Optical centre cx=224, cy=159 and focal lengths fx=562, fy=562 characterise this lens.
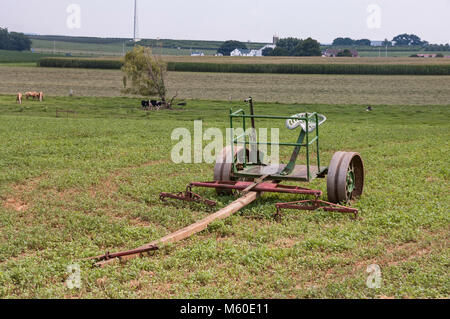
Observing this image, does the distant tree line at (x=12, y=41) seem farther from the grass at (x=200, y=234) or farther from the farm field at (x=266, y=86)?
the grass at (x=200, y=234)

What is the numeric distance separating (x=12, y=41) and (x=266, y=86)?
127 metres

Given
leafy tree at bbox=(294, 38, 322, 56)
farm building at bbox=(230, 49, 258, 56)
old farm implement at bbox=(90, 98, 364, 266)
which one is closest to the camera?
old farm implement at bbox=(90, 98, 364, 266)

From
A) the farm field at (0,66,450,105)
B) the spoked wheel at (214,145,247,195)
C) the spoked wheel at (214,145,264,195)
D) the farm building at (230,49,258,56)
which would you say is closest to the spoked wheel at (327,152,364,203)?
the spoked wheel at (214,145,264,195)

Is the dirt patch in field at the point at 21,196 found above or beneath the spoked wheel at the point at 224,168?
beneath

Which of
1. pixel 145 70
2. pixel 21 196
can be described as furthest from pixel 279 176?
pixel 145 70

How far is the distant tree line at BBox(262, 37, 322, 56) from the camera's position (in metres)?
148

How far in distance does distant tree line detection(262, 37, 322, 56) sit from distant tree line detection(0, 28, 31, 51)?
75.7 metres

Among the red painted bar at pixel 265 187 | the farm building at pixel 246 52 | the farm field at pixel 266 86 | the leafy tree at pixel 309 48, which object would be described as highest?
the farm building at pixel 246 52

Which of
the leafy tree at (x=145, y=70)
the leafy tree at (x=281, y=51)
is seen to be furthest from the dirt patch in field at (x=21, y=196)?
the leafy tree at (x=281, y=51)

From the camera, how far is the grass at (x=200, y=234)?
733 centimetres

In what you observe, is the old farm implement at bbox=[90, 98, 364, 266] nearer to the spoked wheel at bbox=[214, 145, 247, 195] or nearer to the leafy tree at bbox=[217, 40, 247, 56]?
the spoked wheel at bbox=[214, 145, 247, 195]

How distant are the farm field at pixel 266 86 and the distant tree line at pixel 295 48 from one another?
2340 inches
